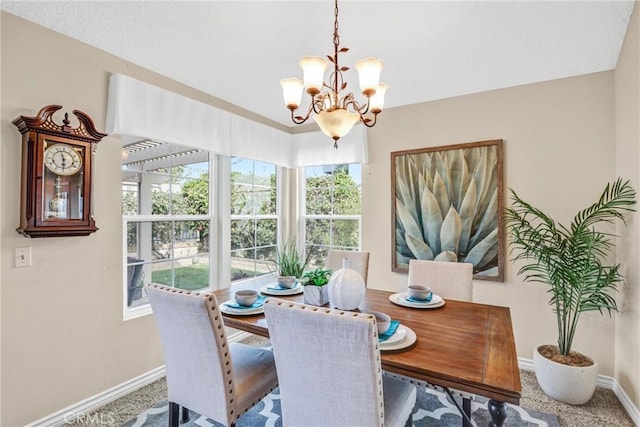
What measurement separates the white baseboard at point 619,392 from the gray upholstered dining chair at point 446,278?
1.07 metres

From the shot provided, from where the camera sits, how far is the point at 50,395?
2.01 metres

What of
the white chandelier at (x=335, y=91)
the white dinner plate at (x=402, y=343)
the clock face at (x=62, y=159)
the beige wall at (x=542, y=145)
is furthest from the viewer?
the beige wall at (x=542, y=145)

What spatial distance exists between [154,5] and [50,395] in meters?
2.55

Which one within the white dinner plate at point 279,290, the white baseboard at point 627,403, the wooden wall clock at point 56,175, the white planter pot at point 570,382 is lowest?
the white baseboard at point 627,403

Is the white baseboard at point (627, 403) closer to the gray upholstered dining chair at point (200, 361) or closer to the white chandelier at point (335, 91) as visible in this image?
the gray upholstered dining chair at point (200, 361)

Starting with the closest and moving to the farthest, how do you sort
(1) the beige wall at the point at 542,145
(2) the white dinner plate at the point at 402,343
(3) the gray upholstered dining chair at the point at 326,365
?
(3) the gray upholstered dining chair at the point at 326,365
(2) the white dinner plate at the point at 402,343
(1) the beige wall at the point at 542,145

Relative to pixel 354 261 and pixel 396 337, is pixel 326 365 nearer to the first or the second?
pixel 396 337

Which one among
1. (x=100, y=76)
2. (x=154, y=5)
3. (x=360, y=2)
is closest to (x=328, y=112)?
(x=360, y=2)

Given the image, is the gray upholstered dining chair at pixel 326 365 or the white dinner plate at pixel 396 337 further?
the white dinner plate at pixel 396 337

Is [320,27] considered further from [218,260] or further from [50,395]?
[50,395]

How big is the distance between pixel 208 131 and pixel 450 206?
2.36 meters

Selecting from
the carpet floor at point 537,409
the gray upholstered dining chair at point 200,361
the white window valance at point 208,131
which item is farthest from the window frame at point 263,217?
the gray upholstered dining chair at point 200,361

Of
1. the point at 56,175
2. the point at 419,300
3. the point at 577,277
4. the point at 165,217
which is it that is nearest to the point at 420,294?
the point at 419,300

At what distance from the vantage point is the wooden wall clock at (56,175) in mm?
1874
